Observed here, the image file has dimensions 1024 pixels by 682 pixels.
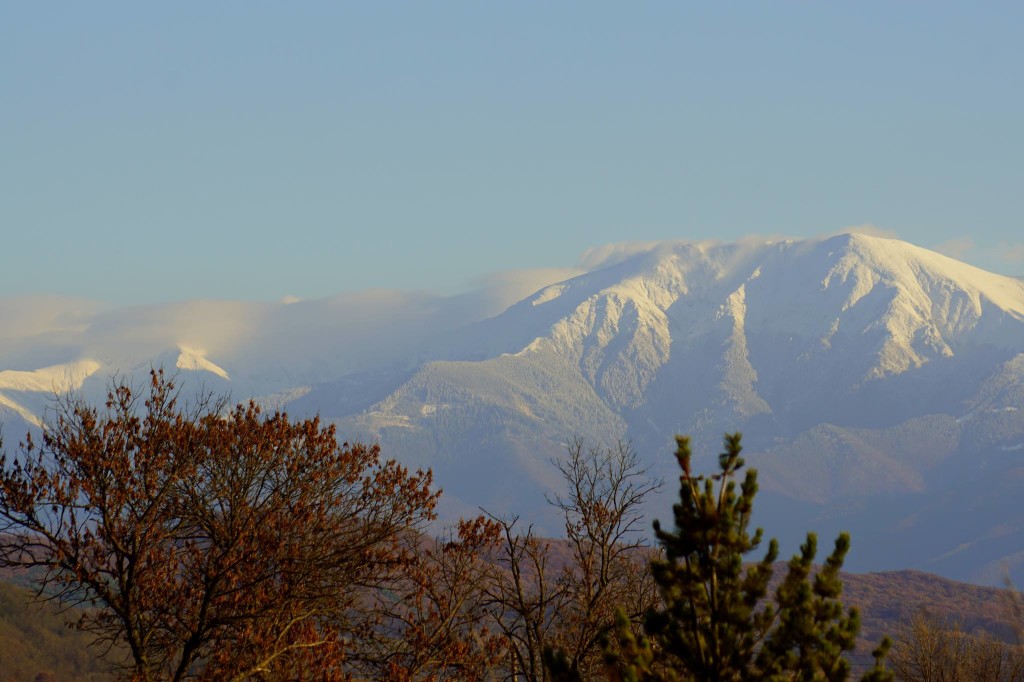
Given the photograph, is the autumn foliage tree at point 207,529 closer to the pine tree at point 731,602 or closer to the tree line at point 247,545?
the tree line at point 247,545

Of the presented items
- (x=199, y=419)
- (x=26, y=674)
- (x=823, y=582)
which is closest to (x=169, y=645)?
(x=199, y=419)

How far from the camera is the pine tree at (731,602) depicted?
48.8ft

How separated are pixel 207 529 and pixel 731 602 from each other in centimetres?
1198

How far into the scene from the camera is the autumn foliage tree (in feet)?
71.7

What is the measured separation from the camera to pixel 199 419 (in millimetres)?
24750

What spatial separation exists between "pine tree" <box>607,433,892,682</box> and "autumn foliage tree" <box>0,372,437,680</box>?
8.09 m

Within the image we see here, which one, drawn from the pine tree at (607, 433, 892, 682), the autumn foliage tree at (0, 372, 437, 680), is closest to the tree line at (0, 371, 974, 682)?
the autumn foliage tree at (0, 372, 437, 680)

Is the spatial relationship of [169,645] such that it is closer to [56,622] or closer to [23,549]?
[23,549]

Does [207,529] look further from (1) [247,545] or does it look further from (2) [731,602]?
(2) [731,602]

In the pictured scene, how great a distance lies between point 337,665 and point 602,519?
6.39m

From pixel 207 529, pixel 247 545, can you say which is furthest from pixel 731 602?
pixel 207 529

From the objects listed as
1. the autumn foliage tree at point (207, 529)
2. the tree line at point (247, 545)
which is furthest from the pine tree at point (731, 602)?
the autumn foliage tree at point (207, 529)

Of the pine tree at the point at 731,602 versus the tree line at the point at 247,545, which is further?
the tree line at the point at 247,545

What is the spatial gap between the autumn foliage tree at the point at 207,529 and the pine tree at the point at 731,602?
8.09 metres
